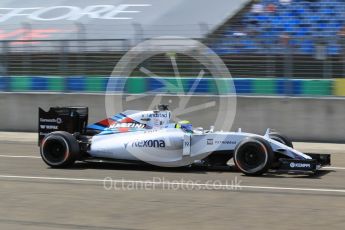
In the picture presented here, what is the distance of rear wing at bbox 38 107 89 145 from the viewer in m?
10.1

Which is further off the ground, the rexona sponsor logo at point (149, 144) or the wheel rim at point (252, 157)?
the rexona sponsor logo at point (149, 144)

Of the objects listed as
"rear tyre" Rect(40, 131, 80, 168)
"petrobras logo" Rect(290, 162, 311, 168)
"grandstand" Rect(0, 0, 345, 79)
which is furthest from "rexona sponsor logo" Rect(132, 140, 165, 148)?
"grandstand" Rect(0, 0, 345, 79)

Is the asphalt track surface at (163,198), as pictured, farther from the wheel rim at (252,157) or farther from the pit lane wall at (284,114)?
the pit lane wall at (284,114)

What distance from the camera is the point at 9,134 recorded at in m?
15.2

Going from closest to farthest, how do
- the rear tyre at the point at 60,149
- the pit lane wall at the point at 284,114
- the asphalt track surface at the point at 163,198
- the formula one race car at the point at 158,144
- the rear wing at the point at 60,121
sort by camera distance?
the asphalt track surface at the point at 163,198
the formula one race car at the point at 158,144
the rear tyre at the point at 60,149
the rear wing at the point at 60,121
the pit lane wall at the point at 284,114

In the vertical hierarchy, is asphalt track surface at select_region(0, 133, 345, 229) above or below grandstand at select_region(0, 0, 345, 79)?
below

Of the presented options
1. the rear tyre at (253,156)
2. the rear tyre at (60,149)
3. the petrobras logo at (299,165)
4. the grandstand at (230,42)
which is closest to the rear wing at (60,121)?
the rear tyre at (60,149)

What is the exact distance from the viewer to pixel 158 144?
29.9 ft

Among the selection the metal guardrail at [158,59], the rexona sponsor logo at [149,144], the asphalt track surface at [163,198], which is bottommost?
the asphalt track surface at [163,198]

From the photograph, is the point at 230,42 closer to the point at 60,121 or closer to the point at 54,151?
the point at 60,121

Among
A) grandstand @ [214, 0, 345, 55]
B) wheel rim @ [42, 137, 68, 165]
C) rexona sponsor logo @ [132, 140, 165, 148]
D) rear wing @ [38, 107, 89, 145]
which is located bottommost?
wheel rim @ [42, 137, 68, 165]

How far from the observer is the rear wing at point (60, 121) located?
10.1m

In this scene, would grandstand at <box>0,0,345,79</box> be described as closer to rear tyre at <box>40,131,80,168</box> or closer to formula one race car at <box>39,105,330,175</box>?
A: formula one race car at <box>39,105,330,175</box>

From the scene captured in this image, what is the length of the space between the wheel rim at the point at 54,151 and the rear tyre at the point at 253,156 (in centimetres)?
285
